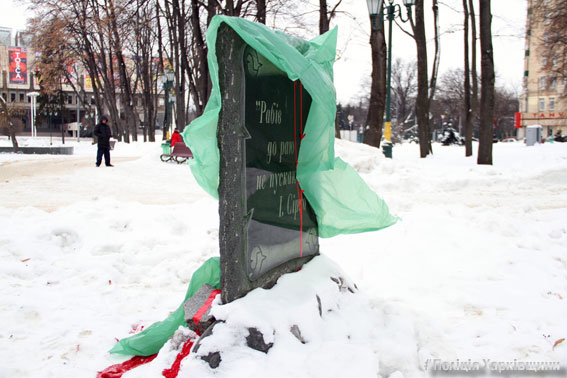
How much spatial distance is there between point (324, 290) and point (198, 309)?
0.95 meters

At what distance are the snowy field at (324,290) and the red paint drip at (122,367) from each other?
0.42ft

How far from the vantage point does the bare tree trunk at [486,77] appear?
14.8 m

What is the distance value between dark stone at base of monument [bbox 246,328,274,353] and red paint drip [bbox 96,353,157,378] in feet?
3.02

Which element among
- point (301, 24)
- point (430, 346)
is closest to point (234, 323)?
point (430, 346)

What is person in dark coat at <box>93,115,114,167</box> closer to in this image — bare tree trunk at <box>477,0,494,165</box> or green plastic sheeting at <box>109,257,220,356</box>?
bare tree trunk at <box>477,0,494,165</box>

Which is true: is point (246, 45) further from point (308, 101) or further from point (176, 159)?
point (176, 159)

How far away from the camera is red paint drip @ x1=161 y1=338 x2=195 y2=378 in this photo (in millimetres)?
2798

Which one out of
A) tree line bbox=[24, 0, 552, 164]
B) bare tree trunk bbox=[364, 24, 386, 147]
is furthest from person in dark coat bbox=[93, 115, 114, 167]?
bare tree trunk bbox=[364, 24, 386, 147]

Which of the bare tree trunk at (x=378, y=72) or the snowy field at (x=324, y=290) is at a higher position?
the bare tree trunk at (x=378, y=72)

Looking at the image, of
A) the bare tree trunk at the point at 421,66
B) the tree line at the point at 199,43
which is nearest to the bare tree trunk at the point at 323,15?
the tree line at the point at 199,43

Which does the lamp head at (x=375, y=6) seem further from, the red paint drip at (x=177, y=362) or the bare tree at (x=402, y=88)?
the bare tree at (x=402, y=88)

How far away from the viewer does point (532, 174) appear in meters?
12.0

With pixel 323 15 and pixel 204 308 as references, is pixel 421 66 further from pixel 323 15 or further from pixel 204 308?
pixel 204 308

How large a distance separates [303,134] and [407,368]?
198 cm
